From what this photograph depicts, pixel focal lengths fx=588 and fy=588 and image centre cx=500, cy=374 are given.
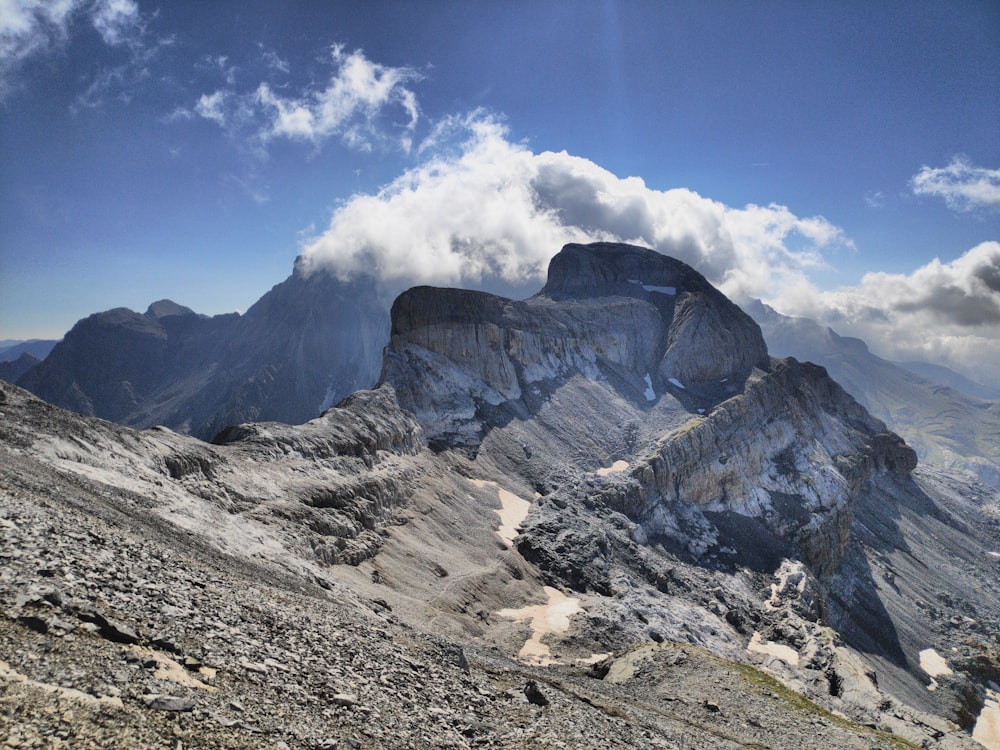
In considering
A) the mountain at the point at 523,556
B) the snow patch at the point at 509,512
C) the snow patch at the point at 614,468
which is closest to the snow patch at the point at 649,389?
the mountain at the point at 523,556

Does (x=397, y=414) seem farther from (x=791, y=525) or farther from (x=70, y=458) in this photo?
(x=791, y=525)

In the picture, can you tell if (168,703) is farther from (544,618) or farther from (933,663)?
(933,663)

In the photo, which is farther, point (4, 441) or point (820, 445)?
point (820, 445)

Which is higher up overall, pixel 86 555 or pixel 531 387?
pixel 531 387

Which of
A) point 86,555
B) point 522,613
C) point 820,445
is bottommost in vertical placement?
point 522,613

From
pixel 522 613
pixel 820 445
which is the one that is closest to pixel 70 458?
pixel 522 613

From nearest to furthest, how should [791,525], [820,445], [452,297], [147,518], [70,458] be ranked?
1. [147,518]
2. [70,458]
3. [791,525]
4. [452,297]
5. [820,445]

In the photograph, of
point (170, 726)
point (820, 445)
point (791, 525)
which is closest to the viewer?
point (170, 726)
